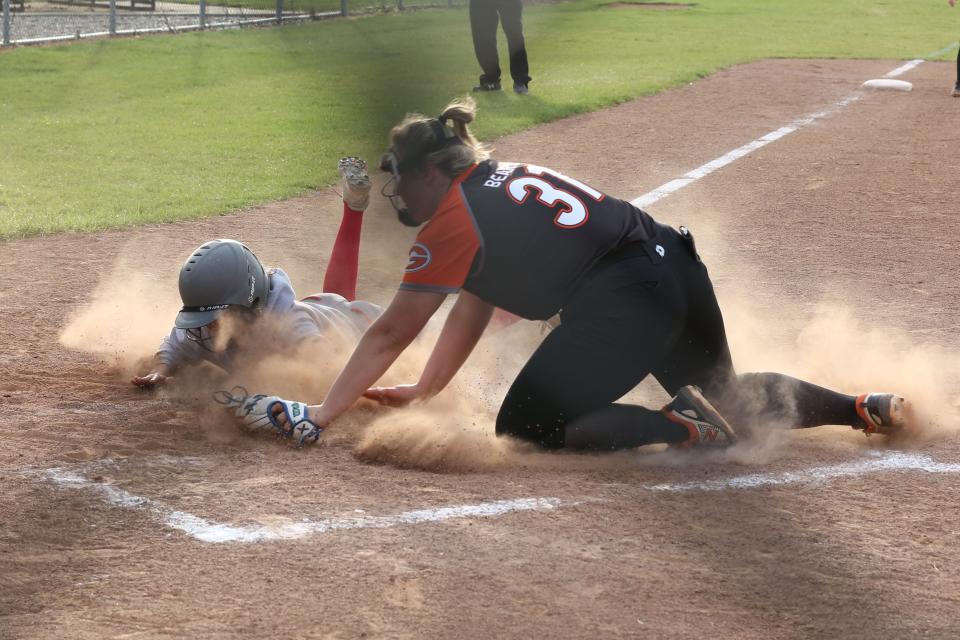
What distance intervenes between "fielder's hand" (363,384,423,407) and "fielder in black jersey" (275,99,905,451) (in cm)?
19

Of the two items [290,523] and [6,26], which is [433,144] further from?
[6,26]

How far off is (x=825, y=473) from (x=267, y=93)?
37.0 feet

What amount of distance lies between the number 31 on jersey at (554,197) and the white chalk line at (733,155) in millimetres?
3620

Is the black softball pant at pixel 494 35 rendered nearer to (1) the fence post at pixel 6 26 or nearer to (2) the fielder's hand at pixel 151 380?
(1) the fence post at pixel 6 26

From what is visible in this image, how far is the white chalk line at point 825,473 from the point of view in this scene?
3.65m

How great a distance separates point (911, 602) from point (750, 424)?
47.1 inches

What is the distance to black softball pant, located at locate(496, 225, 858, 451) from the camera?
379cm

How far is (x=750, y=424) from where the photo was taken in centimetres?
404

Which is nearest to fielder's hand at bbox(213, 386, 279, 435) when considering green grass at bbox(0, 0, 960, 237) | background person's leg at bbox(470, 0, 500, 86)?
green grass at bbox(0, 0, 960, 237)

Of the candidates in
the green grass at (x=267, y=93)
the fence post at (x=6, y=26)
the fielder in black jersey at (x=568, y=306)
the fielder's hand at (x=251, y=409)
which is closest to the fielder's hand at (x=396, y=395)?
the fielder in black jersey at (x=568, y=306)

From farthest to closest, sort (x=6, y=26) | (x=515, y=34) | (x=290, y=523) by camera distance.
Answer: (x=6, y=26)
(x=515, y=34)
(x=290, y=523)

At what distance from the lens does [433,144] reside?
3580 mm

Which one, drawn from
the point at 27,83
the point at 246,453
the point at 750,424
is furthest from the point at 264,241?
the point at 27,83

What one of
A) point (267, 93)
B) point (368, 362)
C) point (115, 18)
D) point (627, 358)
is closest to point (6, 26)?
point (115, 18)
